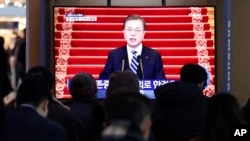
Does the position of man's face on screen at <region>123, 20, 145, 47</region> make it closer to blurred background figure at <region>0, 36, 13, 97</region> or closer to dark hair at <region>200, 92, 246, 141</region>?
blurred background figure at <region>0, 36, 13, 97</region>

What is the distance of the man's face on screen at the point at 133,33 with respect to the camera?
8289 millimetres

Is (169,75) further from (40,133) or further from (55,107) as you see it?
(40,133)

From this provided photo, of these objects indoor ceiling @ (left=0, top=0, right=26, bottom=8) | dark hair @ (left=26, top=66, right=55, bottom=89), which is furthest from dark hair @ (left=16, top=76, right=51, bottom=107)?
indoor ceiling @ (left=0, top=0, right=26, bottom=8)

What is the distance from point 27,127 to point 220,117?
1192mm

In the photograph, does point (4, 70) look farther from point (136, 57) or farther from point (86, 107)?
point (86, 107)

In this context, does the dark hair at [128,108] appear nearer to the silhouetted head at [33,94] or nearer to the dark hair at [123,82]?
the silhouetted head at [33,94]

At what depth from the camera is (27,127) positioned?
4145mm

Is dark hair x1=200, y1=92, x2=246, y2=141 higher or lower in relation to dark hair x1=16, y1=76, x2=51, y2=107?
lower

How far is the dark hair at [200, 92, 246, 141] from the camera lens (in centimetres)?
385

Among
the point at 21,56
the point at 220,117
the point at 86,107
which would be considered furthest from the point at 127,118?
the point at 21,56

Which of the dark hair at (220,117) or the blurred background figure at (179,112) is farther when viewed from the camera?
the blurred background figure at (179,112)

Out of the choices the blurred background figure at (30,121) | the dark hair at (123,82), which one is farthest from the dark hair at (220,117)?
the dark hair at (123,82)

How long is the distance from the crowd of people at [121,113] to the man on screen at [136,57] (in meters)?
2.63

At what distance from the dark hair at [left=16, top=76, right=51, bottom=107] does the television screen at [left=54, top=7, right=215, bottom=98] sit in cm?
390
